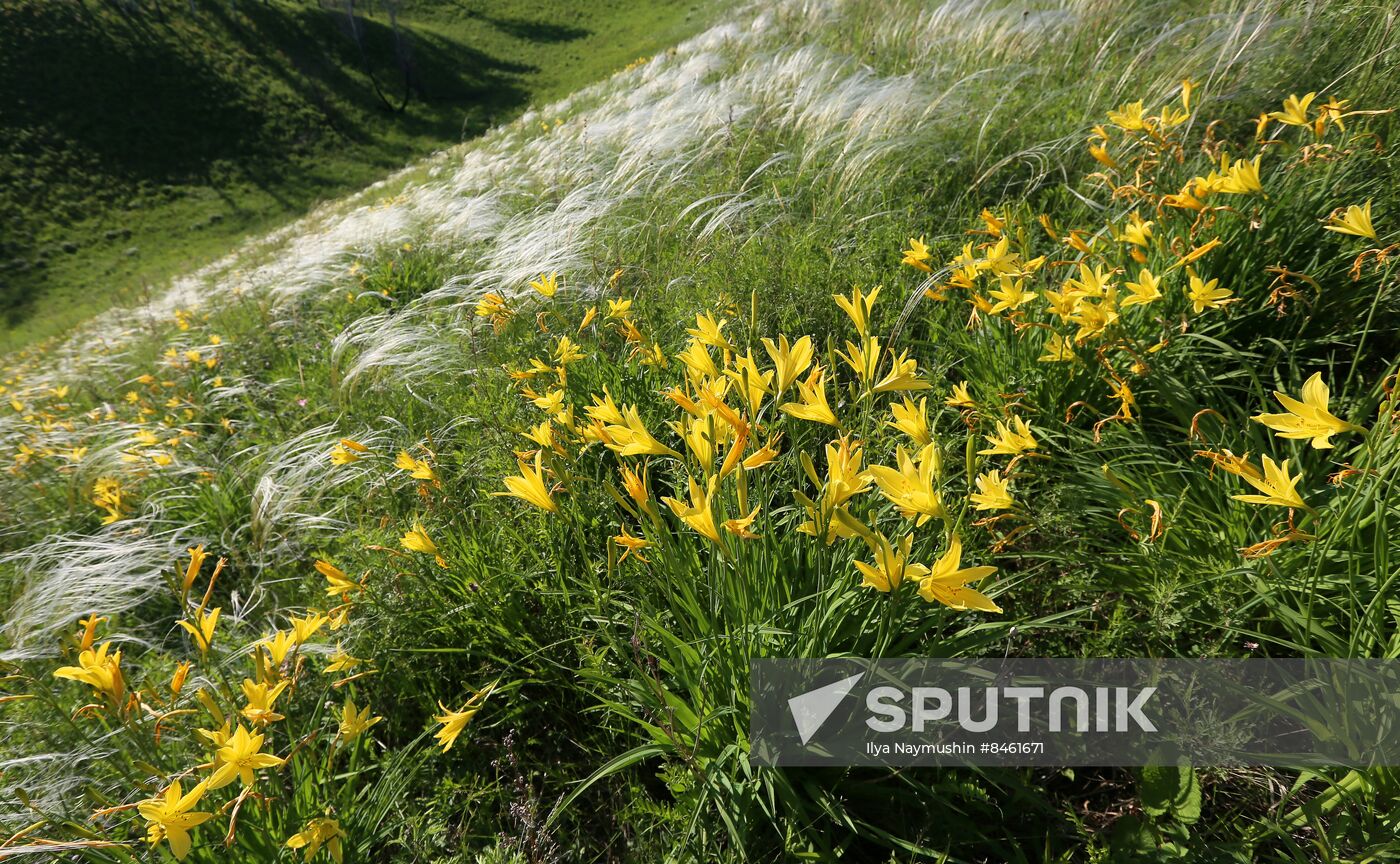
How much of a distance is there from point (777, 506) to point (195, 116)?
31.5 meters

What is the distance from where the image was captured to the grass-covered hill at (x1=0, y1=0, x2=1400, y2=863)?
49.5 inches

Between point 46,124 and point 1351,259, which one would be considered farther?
point 46,124

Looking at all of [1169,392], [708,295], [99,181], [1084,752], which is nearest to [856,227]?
[708,295]

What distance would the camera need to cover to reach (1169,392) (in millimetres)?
1661

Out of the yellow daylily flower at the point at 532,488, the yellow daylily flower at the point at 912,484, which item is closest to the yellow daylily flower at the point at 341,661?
the yellow daylily flower at the point at 532,488

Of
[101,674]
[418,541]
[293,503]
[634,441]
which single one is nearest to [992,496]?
[634,441]

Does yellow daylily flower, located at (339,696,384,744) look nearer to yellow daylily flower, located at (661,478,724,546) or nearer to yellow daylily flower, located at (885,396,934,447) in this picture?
yellow daylily flower, located at (661,478,724,546)

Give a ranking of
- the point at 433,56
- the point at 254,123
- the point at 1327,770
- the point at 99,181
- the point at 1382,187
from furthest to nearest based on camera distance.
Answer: the point at 433,56
the point at 254,123
the point at 99,181
the point at 1382,187
the point at 1327,770

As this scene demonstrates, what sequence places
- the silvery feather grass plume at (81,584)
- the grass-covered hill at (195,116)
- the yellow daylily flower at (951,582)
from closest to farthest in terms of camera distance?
the yellow daylily flower at (951,582) → the silvery feather grass plume at (81,584) → the grass-covered hill at (195,116)

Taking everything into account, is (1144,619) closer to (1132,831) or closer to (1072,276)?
(1132,831)

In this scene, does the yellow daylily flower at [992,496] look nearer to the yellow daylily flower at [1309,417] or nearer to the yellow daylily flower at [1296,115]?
the yellow daylily flower at [1309,417]

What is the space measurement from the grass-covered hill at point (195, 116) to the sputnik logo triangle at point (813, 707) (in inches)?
719

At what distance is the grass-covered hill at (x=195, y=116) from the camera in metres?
18.7

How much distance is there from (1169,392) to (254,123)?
1255 inches
